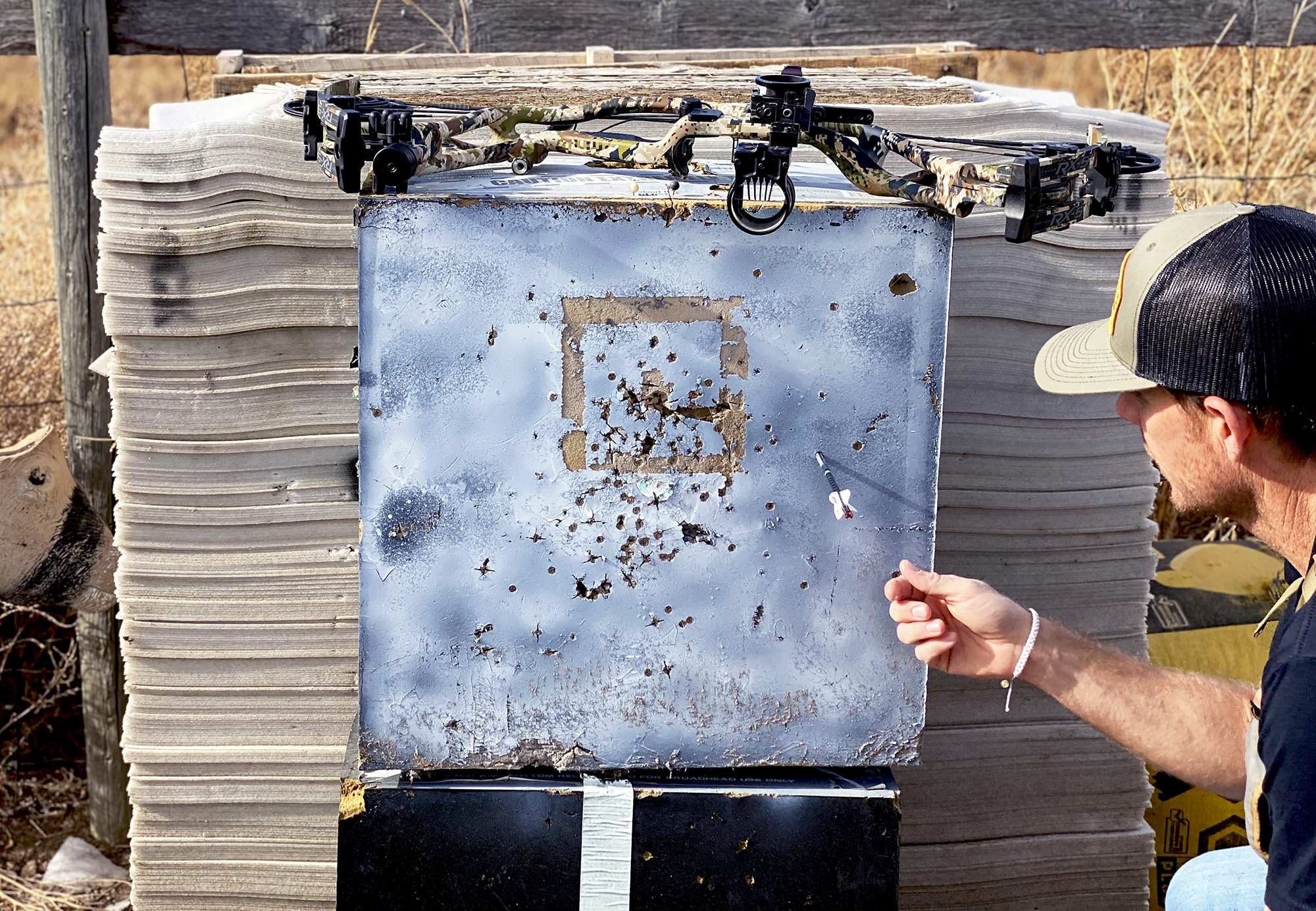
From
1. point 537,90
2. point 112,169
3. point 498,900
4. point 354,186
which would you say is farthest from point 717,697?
point 112,169

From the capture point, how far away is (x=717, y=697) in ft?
4.98

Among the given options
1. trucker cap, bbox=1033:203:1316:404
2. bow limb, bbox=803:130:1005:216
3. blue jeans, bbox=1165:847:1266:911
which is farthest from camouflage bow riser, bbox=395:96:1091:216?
blue jeans, bbox=1165:847:1266:911

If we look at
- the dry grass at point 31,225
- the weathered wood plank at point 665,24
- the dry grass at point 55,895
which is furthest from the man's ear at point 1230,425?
the dry grass at point 31,225

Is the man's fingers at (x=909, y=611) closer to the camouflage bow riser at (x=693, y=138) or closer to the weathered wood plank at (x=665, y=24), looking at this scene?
the camouflage bow riser at (x=693, y=138)

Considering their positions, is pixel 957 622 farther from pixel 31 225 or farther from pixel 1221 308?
pixel 31 225

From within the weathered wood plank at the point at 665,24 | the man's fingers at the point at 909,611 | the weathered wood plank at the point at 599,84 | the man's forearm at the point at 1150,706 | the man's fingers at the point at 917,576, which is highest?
the weathered wood plank at the point at 665,24

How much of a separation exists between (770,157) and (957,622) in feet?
2.27

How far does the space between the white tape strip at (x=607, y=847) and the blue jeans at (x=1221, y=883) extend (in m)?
0.90

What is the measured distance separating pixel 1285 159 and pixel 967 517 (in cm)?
288

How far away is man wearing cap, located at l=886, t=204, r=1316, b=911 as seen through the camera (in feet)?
4.29

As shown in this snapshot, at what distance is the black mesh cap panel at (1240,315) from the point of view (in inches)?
54.2

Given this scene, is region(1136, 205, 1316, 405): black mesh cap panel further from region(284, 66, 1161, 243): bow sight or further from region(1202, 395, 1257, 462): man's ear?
region(284, 66, 1161, 243): bow sight

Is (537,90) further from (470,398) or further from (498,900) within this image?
(498,900)

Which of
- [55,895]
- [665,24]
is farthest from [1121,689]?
[55,895]
